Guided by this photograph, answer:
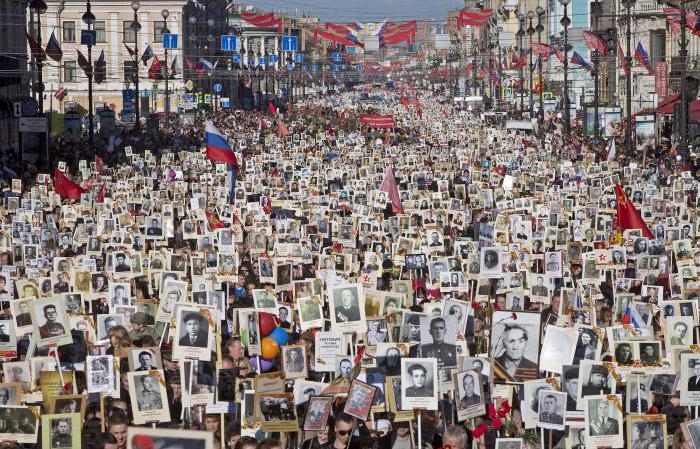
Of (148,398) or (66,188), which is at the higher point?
(66,188)

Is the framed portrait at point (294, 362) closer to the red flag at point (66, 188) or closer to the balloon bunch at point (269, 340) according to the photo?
the balloon bunch at point (269, 340)

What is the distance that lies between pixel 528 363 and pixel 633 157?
38.5 metres

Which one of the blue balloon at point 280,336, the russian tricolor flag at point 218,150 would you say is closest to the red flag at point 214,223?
the russian tricolor flag at point 218,150

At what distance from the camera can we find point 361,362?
13.4m

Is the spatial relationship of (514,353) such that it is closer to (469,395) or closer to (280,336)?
(469,395)

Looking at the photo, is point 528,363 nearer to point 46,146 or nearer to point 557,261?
point 557,261

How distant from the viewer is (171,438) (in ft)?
25.7

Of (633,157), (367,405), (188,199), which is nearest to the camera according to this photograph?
(367,405)

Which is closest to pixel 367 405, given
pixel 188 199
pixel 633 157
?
pixel 188 199

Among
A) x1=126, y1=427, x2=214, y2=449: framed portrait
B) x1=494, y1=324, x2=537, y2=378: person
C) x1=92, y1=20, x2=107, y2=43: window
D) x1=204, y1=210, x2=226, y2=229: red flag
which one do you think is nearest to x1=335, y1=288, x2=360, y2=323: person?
x1=494, y1=324, x2=537, y2=378: person

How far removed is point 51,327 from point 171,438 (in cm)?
681

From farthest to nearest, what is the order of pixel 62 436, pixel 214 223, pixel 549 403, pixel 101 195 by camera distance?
pixel 101 195, pixel 214 223, pixel 549 403, pixel 62 436

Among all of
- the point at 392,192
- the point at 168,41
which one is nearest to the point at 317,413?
the point at 392,192

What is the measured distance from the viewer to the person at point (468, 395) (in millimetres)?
12133
